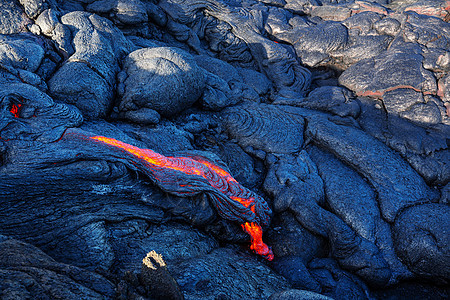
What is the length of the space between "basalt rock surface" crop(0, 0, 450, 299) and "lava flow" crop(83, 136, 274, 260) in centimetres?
3

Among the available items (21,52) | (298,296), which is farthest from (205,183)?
(21,52)

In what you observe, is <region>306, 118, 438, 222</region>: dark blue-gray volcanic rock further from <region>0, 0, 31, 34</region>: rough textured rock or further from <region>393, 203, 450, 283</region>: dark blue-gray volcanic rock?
<region>0, 0, 31, 34</region>: rough textured rock

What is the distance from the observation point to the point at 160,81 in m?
5.94

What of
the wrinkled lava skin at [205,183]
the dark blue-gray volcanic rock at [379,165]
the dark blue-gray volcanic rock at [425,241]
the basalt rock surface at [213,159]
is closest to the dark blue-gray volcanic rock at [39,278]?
the basalt rock surface at [213,159]

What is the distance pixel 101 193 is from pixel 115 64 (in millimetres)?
3212

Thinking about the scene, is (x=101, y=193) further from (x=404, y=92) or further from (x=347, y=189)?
(x=404, y=92)

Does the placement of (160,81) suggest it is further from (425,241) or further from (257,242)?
(425,241)

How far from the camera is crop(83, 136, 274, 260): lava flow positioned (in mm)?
4539

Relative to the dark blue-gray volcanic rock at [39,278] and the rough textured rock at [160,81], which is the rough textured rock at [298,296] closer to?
A: the dark blue-gray volcanic rock at [39,278]

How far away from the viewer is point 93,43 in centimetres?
600

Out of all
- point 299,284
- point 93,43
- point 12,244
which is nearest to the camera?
point 12,244

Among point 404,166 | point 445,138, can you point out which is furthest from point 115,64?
point 445,138

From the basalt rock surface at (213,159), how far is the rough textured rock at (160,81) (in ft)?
0.10

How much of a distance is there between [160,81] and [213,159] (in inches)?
74.3
